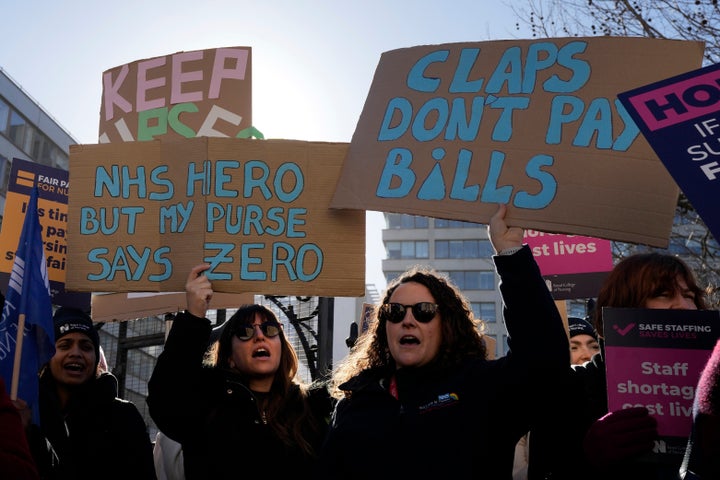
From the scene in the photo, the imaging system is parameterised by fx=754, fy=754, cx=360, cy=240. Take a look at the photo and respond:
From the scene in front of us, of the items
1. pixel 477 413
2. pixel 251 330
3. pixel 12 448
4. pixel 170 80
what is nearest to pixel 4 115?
pixel 170 80

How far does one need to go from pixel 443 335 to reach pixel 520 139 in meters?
0.83

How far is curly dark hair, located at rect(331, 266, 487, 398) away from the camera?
2520 millimetres

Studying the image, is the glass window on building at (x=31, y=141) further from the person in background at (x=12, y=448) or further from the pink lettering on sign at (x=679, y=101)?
the pink lettering on sign at (x=679, y=101)

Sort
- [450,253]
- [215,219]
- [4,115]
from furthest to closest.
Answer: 1. [450,253]
2. [4,115]
3. [215,219]

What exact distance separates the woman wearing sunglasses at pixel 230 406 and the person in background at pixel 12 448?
38.0 inches

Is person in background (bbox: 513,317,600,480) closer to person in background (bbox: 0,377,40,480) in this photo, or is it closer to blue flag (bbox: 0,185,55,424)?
blue flag (bbox: 0,185,55,424)

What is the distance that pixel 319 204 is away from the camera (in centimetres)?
327

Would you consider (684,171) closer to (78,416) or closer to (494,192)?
(494,192)

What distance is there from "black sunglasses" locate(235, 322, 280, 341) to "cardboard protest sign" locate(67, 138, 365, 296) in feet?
0.52

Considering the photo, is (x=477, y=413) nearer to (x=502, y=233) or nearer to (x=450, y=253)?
(x=502, y=233)

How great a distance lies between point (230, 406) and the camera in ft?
9.79

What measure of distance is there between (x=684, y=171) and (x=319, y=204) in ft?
5.21

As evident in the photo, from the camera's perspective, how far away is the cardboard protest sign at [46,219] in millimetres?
Result: 4086

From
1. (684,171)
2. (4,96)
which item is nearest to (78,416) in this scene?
(684,171)
